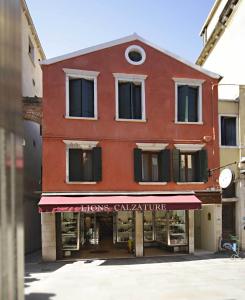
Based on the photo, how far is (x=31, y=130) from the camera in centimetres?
2067

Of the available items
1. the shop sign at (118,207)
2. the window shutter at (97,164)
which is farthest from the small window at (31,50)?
the shop sign at (118,207)

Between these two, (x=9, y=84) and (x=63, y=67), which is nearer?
(x=9, y=84)

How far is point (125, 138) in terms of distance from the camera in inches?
677

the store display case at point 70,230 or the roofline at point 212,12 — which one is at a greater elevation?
the roofline at point 212,12

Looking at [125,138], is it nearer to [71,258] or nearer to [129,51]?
[129,51]

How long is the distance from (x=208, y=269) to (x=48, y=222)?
25.6ft

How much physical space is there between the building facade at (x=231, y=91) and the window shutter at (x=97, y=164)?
23.1 ft

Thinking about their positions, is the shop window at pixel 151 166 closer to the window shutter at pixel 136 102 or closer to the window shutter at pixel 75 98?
the window shutter at pixel 136 102

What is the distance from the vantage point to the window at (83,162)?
54.3 feet

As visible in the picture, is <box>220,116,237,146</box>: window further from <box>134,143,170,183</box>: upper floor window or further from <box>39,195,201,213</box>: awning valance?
<box>39,195,201,213</box>: awning valance

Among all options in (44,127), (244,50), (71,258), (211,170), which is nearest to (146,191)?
(211,170)

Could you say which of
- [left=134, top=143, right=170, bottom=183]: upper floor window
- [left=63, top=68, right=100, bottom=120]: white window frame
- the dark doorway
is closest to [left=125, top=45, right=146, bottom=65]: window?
[left=63, top=68, right=100, bottom=120]: white window frame

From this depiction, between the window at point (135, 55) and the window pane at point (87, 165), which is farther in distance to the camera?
the window at point (135, 55)

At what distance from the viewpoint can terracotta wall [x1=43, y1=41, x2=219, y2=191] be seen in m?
16.4
